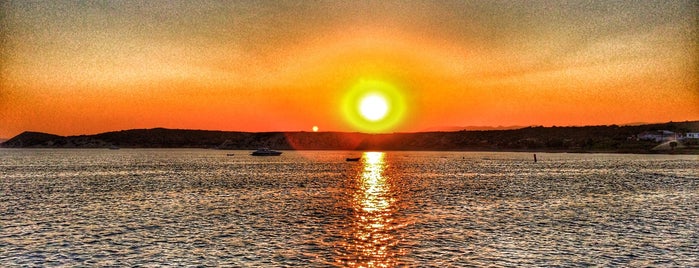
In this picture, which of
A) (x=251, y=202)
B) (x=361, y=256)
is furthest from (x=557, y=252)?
(x=251, y=202)

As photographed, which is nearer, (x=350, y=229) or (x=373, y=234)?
(x=373, y=234)

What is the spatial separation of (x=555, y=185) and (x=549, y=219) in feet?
136

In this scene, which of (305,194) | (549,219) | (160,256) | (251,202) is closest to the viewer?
(160,256)

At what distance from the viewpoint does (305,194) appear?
68375 mm

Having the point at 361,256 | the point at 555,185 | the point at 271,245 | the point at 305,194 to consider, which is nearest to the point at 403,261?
the point at 361,256

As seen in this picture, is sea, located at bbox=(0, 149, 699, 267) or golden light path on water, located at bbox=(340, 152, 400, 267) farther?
sea, located at bbox=(0, 149, 699, 267)

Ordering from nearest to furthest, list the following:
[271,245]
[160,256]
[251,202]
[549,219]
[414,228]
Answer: [160,256] < [271,245] < [414,228] < [549,219] < [251,202]

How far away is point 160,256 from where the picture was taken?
29625 millimetres

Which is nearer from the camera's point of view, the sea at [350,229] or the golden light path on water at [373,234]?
the golden light path on water at [373,234]

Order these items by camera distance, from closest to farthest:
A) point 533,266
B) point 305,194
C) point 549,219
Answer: point 533,266, point 549,219, point 305,194

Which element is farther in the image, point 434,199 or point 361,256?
point 434,199

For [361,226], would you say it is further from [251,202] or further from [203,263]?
[251,202]

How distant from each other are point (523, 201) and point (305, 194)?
2745cm

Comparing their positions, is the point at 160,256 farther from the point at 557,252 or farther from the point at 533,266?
the point at 557,252
